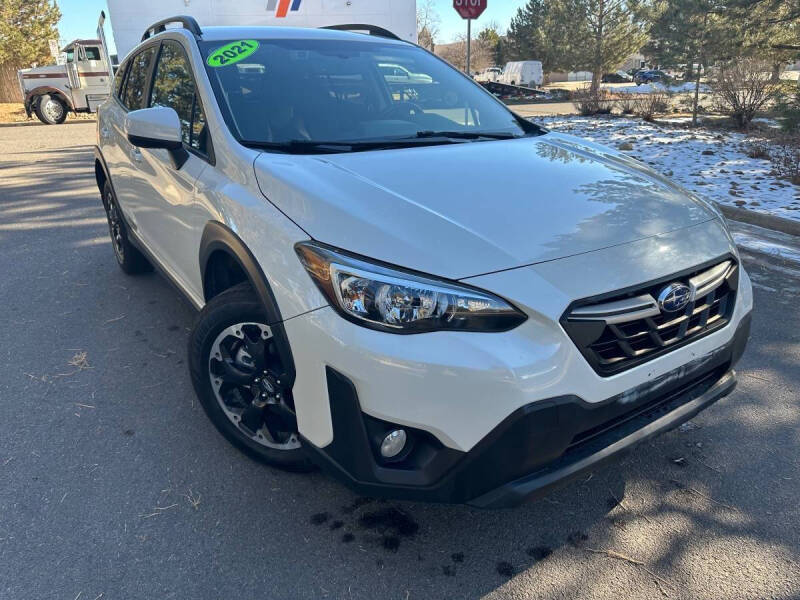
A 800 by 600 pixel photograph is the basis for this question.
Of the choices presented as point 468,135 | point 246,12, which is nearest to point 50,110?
point 246,12

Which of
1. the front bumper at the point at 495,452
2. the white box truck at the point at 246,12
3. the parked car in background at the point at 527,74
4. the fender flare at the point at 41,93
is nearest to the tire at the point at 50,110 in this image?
Result: the fender flare at the point at 41,93

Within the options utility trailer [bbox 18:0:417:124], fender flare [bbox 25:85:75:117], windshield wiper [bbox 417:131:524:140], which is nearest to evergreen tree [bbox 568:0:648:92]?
utility trailer [bbox 18:0:417:124]

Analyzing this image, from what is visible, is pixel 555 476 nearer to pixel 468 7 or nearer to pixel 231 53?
pixel 231 53

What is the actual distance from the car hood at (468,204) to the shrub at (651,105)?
14.1 metres

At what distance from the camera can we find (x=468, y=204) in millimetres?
2131

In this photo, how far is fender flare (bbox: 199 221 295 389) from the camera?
2.01m

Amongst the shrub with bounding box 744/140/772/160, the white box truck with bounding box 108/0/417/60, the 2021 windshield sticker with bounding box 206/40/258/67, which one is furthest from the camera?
the white box truck with bounding box 108/0/417/60

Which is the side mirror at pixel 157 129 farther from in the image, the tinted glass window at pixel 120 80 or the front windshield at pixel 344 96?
the tinted glass window at pixel 120 80

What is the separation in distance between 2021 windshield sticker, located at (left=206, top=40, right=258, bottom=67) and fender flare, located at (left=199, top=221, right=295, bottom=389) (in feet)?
3.00

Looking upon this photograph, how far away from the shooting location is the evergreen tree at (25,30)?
25.4 m

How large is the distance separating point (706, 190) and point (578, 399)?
614 centimetres

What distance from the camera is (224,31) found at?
3.31m

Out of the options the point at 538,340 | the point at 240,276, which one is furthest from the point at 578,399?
the point at 240,276

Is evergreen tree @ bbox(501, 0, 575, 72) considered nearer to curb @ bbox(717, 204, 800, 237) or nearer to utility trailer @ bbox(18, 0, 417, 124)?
utility trailer @ bbox(18, 0, 417, 124)
